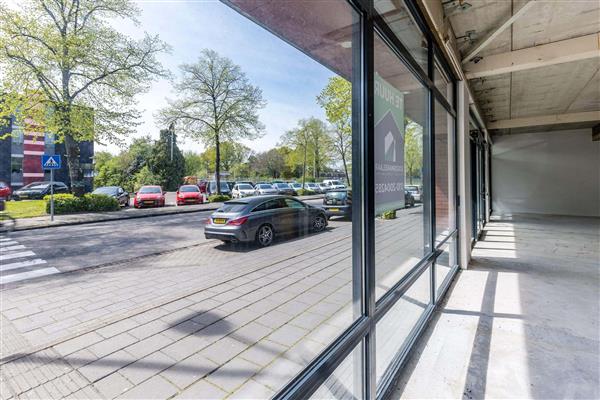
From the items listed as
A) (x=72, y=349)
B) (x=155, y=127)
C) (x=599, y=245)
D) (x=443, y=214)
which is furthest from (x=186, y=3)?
(x=599, y=245)

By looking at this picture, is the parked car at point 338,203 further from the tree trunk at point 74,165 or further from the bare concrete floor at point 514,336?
the tree trunk at point 74,165

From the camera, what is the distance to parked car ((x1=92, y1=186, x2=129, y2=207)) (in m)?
1.22

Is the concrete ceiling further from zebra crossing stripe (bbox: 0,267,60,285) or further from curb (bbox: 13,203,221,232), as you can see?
zebra crossing stripe (bbox: 0,267,60,285)

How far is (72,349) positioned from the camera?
142cm

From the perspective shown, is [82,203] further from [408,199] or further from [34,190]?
[408,199]

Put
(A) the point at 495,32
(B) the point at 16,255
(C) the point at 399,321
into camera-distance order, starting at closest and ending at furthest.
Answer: (B) the point at 16,255 → (C) the point at 399,321 → (A) the point at 495,32

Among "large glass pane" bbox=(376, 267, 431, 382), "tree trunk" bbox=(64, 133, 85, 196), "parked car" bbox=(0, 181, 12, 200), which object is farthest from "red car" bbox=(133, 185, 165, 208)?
"large glass pane" bbox=(376, 267, 431, 382)

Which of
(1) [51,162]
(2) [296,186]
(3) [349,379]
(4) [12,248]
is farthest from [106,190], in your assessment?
(3) [349,379]

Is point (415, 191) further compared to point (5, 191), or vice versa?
point (415, 191)

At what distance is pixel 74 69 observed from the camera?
4.12 ft

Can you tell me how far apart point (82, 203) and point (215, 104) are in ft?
2.57

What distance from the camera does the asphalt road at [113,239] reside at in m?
1.47

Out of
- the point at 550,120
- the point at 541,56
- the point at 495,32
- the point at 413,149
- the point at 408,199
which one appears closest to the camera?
the point at 408,199

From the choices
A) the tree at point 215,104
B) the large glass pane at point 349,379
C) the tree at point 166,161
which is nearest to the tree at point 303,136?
the tree at point 215,104
